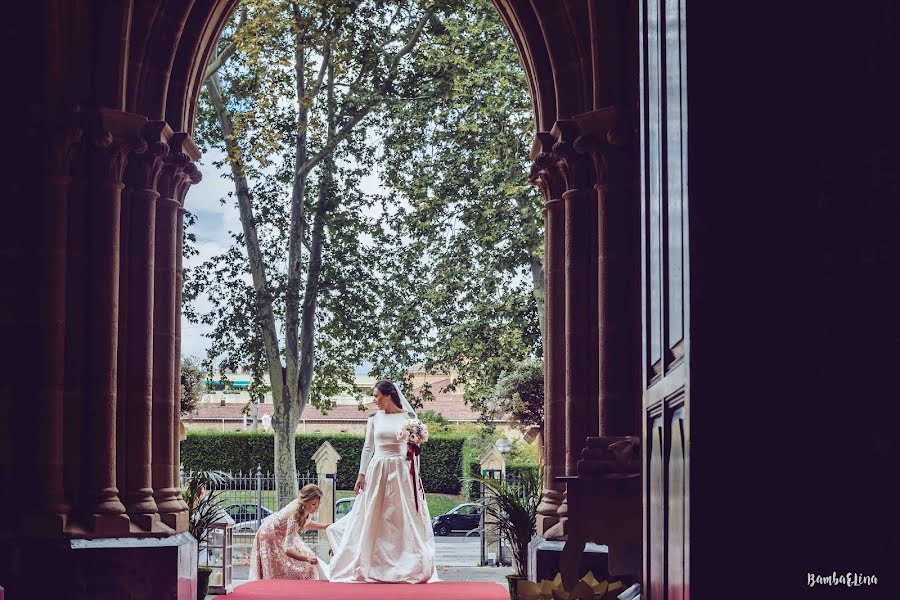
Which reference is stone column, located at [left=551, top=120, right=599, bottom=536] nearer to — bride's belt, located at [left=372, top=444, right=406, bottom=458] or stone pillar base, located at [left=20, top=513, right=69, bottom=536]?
bride's belt, located at [left=372, top=444, right=406, bottom=458]

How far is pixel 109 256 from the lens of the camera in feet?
21.1

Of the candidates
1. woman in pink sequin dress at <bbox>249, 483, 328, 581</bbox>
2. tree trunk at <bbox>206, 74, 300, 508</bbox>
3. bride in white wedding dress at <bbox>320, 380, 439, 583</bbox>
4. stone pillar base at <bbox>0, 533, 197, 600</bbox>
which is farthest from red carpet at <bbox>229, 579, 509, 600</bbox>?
tree trunk at <bbox>206, 74, 300, 508</bbox>

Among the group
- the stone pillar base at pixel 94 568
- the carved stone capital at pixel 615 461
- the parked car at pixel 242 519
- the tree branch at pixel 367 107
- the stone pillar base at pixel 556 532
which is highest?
the tree branch at pixel 367 107

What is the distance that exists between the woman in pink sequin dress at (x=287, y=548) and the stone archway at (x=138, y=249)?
918 millimetres

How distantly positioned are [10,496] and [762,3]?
5314mm

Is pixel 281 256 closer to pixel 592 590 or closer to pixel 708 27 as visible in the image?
pixel 592 590

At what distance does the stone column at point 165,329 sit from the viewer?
6863 millimetres

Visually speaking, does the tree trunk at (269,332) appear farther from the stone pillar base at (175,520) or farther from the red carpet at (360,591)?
the stone pillar base at (175,520)

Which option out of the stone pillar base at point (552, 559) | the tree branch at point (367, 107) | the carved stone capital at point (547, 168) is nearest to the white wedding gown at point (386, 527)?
the stone pillar base at point (552, 559)

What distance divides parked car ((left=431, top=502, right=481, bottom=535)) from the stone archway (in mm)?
16171

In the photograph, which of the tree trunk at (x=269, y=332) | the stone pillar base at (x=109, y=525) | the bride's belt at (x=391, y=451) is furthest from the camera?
the tree trunk at (x=269, y=332)

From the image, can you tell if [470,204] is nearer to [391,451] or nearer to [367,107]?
[367,107]

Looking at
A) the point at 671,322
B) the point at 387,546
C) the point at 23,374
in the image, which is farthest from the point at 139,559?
the point at 671,322

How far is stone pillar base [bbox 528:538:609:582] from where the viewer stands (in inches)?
235
